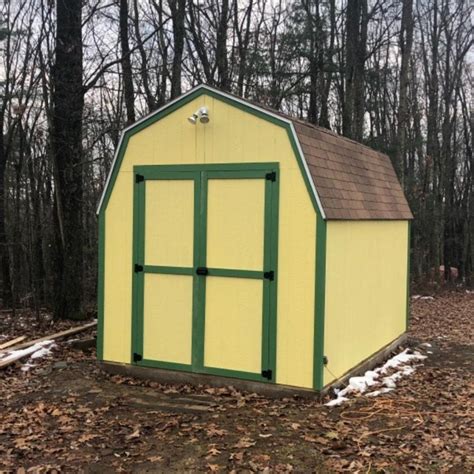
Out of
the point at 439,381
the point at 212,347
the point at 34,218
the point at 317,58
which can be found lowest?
the point at 439,381

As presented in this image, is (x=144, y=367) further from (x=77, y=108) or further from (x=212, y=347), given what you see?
(x=77, y=108)

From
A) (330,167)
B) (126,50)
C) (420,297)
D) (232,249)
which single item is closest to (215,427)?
(232,249)

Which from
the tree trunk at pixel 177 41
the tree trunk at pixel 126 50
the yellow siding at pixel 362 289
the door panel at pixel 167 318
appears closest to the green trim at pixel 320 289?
the yellow siding at pixel 362 289

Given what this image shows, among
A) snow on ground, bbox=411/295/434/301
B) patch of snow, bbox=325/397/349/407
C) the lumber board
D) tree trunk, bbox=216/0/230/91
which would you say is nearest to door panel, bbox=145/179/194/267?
patch of snow, bbox=325/397/349/407

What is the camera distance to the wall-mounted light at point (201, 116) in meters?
6.40

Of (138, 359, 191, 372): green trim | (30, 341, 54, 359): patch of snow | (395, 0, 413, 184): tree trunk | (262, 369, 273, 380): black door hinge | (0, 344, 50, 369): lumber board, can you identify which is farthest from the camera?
(395, 0, 413, 184): tree trunk

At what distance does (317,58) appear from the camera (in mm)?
16516

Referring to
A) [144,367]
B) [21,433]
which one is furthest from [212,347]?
[21,433]

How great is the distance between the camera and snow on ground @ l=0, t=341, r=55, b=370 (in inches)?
292

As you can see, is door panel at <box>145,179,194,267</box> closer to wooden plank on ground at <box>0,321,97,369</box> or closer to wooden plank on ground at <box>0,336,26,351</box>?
wooden plank on ground at <box>0,321,97,369</box>

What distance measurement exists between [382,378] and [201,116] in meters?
3.82

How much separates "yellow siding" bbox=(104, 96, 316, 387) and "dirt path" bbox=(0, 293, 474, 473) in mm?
564

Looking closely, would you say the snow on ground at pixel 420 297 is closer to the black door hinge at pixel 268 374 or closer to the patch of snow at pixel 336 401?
the patch of snow at pixel 336 401

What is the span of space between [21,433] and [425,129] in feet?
69.8
